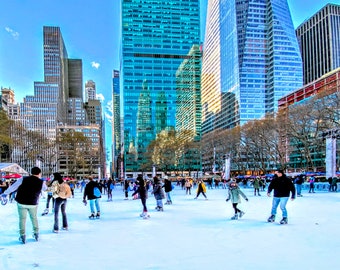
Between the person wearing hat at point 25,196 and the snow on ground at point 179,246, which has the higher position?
the person wearing hat at point 25,196

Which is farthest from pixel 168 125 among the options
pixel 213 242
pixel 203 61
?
pixel 213 242

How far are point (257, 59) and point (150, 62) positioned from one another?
46389mm

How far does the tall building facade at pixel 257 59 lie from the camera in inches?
5330

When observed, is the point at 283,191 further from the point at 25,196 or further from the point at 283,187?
the point at 25,196

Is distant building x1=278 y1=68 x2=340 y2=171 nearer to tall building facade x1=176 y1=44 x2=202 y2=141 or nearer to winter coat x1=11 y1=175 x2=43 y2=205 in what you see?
tall building facade x1=176 y1=44 x2=202 y2=141

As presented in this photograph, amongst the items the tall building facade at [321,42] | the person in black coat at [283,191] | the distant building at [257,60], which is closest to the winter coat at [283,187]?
the person in black coat at [283,191]

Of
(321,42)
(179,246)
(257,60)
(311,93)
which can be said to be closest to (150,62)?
(257,60)

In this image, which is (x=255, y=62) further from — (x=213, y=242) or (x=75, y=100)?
(x=213, y=242)

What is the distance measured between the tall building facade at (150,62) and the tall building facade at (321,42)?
6772 cm

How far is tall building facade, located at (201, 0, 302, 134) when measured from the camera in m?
135

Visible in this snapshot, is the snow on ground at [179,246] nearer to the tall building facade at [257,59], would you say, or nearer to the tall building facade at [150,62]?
the tall building facade at [150,62]

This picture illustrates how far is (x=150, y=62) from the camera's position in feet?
420

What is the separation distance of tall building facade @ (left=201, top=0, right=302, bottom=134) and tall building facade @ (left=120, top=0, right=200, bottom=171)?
1845 cm

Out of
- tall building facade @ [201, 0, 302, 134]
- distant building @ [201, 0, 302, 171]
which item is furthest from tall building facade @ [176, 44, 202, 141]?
tall building facade @ [201, 0, 302, 134]
